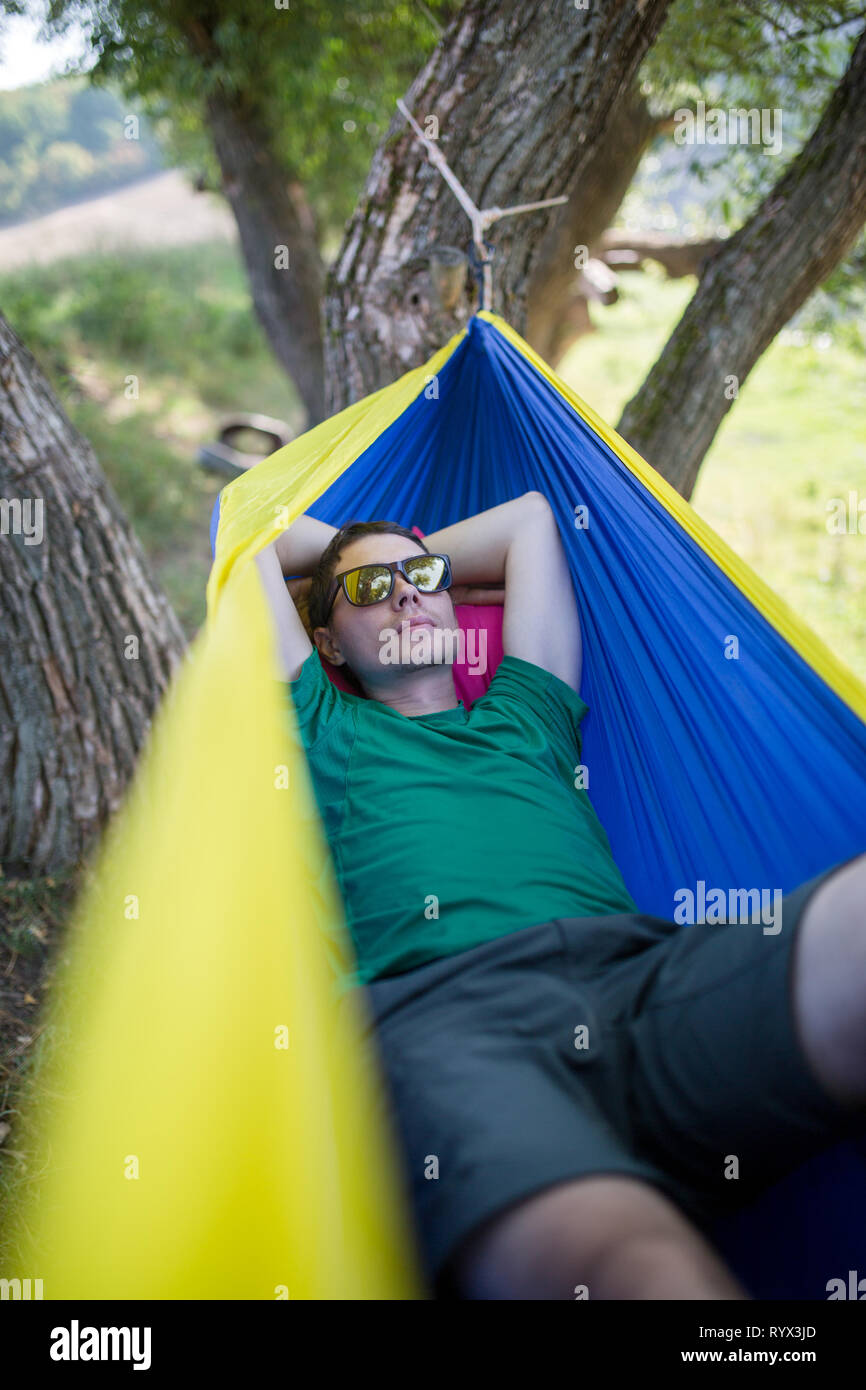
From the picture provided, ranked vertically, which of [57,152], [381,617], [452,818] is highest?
[57,152]

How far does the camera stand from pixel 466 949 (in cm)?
124

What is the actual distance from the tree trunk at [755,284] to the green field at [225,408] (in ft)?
6.91

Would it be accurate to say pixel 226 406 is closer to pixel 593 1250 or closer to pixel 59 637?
pixel 59 637

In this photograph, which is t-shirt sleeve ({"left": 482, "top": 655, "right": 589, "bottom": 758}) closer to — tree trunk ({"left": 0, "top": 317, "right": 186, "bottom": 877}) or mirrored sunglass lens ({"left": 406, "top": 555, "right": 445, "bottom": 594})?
mirrored sunglass lens ({"left": 406, "top": 555, "right": 445, "bottom": 594})

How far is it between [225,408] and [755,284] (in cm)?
513

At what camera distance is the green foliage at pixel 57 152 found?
11969 mm

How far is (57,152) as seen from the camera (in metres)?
13.1

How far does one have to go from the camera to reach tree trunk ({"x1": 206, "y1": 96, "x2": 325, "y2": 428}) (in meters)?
4.18

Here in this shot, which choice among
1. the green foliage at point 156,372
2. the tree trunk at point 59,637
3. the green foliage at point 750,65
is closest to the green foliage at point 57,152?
the green foliage at point 156,372

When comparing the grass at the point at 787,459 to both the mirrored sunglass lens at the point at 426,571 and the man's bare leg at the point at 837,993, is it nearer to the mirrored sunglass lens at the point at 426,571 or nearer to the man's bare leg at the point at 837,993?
the mirrored sunglass lens at the point at 426,571

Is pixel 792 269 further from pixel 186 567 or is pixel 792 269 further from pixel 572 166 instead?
pixel 186 567

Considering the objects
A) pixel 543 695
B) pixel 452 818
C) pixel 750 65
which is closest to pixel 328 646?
pixel 543 695

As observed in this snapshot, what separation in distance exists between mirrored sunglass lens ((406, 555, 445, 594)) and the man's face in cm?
2
